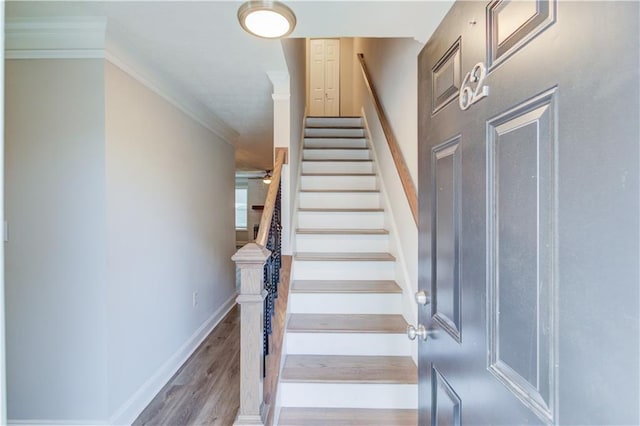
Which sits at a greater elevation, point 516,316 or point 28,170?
point 28,170

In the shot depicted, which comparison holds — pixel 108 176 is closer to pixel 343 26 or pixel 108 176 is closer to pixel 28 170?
pixel 28 170

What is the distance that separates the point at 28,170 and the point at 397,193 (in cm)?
229

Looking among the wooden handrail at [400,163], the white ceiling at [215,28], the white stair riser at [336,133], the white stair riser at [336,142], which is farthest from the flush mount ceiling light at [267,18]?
the white stair riser at [336,133]

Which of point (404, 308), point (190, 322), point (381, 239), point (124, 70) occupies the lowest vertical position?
point (190, 322)

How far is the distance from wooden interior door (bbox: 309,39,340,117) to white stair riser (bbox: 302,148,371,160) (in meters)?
2.62

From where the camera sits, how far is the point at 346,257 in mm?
2494

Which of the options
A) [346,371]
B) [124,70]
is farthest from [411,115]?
[124,70]

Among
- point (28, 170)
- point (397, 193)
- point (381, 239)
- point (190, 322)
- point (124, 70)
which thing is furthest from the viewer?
point (190, 322)

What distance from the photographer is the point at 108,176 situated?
1802 millimetres

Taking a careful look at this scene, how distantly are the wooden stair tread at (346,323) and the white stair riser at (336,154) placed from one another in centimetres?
214

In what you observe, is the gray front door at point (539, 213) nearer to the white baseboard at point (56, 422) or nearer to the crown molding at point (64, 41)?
the crown molding at point (64, 41)

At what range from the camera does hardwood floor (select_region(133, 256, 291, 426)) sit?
1.82 meters

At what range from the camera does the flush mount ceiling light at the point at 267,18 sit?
122 centimetres

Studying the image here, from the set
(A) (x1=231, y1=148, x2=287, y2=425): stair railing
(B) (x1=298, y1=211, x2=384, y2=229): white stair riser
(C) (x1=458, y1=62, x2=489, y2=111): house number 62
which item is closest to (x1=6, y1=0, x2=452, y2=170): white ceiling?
(C) (x1=458, y1=62, x2=489, y2=111): house number 62
